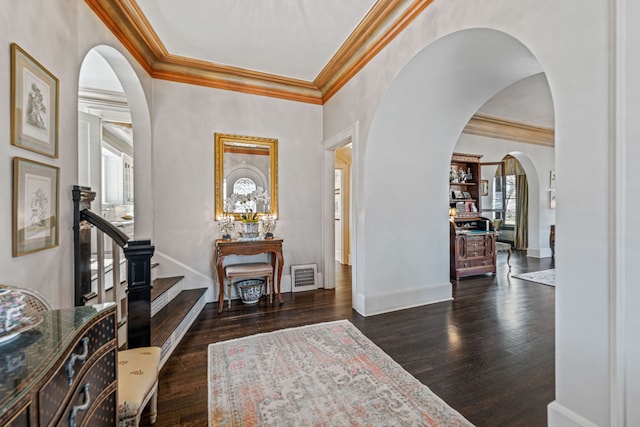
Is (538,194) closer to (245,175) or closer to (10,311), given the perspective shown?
(245,175)

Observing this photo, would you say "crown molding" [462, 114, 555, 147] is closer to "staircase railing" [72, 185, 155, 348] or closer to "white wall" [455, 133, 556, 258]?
"white wall" [455, 133, 556, 258]

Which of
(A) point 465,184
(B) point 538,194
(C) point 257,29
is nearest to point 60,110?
(C) point 257,29

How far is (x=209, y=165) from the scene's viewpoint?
12.0ft

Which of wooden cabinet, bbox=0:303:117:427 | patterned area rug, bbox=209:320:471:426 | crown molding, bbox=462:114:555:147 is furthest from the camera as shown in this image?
crown molding, bbox=462:114:555:147

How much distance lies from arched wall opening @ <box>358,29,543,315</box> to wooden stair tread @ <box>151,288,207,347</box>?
78.8 inches

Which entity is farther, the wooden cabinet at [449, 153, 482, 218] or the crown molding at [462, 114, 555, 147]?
the crown molding at [462, 114, 555, 147]

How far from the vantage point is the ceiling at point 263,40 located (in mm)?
2424

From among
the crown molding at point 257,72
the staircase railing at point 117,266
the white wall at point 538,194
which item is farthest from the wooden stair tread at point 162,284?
→ the white wall at point 538,194

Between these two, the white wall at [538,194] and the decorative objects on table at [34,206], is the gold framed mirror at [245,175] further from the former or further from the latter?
the white wall at [538,194]

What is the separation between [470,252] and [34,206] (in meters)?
5.46

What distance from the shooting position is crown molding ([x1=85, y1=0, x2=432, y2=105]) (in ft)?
7.82

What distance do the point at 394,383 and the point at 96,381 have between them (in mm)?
1758

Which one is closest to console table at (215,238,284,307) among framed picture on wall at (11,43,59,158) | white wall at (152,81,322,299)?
white wall at (152,81,322,299)

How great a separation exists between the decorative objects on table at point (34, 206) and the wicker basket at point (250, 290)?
80.0 inches
